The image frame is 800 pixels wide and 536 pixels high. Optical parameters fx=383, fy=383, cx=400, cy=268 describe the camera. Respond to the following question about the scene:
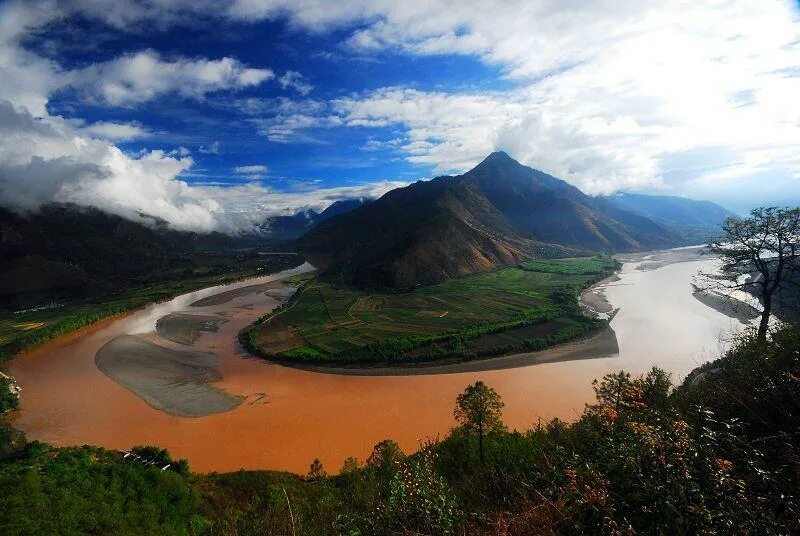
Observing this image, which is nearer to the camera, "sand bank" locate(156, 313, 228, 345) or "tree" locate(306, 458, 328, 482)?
"tree" locate(306, 458, 328, 482)

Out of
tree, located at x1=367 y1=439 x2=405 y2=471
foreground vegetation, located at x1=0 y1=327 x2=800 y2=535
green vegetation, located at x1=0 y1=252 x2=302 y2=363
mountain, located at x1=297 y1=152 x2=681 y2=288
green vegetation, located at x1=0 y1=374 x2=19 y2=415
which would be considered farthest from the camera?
mountain, located at x1=297 y1=152 x2=681 y2=288

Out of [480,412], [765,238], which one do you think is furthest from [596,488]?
[480,412]

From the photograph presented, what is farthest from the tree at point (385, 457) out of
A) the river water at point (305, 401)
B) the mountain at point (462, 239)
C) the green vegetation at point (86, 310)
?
the mountain at point (462, 239)

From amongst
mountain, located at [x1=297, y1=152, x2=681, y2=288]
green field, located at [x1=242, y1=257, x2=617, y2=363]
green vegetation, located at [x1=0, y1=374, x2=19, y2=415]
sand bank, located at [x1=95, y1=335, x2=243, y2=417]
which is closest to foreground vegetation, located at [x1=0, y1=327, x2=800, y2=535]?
sand bank, located at [x1=95, y1=335, x2=243, y2=417]

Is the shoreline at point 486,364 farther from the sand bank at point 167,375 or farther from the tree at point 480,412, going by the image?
the tree at point 480,412

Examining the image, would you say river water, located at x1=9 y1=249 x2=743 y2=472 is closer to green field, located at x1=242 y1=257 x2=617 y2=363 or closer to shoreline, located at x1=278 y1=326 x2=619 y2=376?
shoreline, located at x1=278 y1=326 x2=619 y2=376

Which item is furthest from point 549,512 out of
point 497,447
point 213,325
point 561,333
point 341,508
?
point 213,325

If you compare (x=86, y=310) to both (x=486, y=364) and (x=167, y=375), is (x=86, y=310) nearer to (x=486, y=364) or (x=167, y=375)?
(x=167, y=375)
